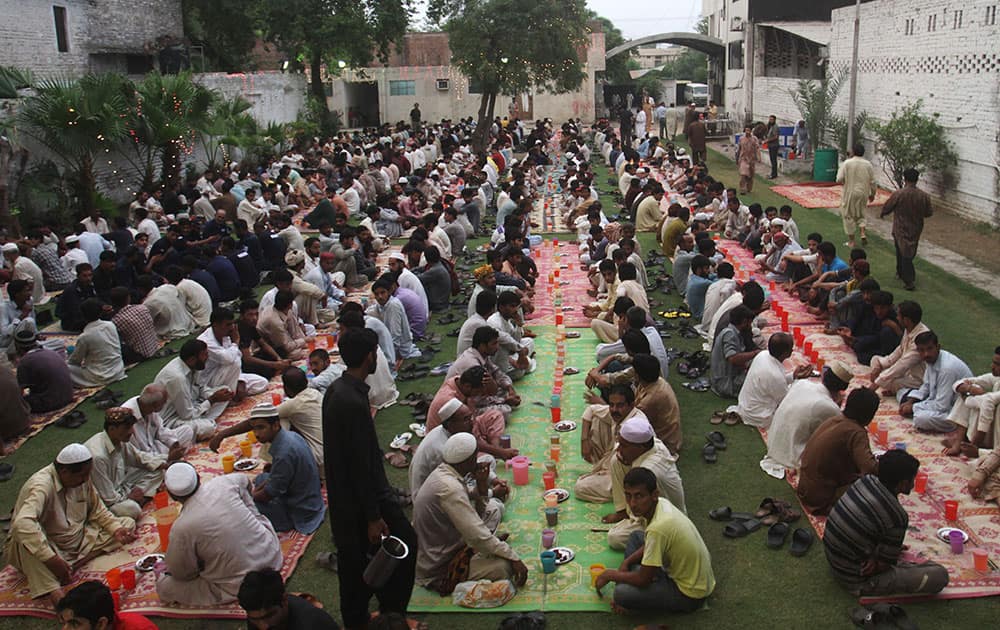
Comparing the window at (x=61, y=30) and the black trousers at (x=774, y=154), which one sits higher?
the window at (x=61, y=30)

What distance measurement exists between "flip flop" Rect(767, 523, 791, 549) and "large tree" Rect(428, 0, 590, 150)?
22325 mm

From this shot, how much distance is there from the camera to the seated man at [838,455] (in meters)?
6.19

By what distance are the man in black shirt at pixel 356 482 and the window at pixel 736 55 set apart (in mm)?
32658

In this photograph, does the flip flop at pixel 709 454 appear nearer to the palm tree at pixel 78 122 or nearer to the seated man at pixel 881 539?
the seated man at pixel 881 539

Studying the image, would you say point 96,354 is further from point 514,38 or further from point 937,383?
point 514,38

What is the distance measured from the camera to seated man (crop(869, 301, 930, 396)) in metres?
8.12

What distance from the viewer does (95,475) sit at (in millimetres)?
6844

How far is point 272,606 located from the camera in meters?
4.39

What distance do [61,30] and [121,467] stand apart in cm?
2069

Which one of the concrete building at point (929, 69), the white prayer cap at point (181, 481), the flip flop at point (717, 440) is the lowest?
the flip flop at point (717, 440)

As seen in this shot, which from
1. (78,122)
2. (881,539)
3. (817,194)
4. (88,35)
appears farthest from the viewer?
(88,35)

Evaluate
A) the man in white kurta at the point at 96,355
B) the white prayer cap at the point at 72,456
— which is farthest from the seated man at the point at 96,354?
the white prayer cap at the point at 72,456

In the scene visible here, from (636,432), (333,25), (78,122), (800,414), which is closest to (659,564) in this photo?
(636,432)

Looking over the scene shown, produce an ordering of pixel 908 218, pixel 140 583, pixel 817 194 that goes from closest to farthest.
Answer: pixel 140 583 → pixel 908 218 → pixel 817 194
